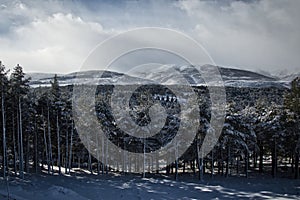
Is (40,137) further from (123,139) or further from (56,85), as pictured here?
(123,139)

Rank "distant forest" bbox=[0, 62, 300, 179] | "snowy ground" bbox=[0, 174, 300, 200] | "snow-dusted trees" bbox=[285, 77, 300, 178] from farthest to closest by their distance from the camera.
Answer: "distant forest" bbox=[0, 62, 300, 179] → "snow-dusted trees" bbox=[285, 77, 300, 178] → "snowy ground" bbox=[0, 174, 300, 200]

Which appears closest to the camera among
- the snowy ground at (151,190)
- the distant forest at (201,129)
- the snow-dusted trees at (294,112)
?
the snowy ground at (151,190)

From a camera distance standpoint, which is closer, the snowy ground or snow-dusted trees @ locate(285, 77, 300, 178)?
the snowy ground

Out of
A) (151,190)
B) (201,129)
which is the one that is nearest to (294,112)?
(201,129)

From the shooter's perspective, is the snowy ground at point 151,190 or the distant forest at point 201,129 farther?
the distant forest at point 201,129

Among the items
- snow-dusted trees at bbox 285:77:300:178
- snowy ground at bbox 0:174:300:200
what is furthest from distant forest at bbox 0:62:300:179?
snowy ground at bbox 0:174:300:200

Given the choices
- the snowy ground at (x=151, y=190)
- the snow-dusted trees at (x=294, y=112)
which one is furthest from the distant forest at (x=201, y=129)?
the snowy ground at (x=151, y=190)

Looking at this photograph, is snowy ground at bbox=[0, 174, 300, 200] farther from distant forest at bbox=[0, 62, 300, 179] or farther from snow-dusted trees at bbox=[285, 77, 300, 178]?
snow-dusted trees at bbox=[285, 77, 300, 178]

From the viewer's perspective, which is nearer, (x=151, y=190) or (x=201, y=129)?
(x=151, y=190)

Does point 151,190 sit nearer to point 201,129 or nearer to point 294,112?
point 201,129

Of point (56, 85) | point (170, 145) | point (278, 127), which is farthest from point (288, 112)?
point (56, 85)

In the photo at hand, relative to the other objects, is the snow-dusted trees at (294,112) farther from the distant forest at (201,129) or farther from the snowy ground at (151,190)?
the snowy ground at (151,190)

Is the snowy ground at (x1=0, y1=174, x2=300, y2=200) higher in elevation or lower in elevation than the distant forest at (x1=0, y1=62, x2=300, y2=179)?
lower

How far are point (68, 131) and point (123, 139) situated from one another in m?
6.28
